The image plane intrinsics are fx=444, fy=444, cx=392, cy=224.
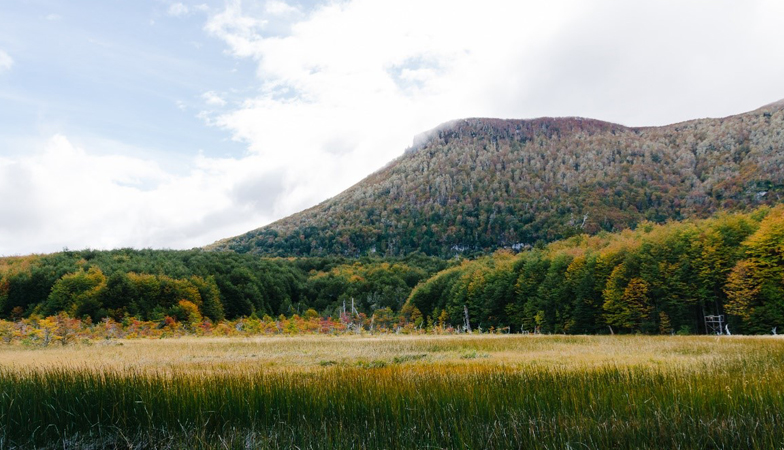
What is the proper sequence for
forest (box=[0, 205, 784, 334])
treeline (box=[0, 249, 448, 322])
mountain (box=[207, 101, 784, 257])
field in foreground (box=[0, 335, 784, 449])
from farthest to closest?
mountain (box=[207, 101, 784, 257])
treeline (box=[0, 249, 448, 322])
forest (box=[0, 205, 784, 334])
field in foreground (box=[0, 335, 784, 449])

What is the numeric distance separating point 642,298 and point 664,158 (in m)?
130

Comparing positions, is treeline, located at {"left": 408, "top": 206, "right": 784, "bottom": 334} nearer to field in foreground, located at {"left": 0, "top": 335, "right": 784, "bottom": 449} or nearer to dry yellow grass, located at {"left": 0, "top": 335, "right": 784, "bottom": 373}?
dry yellow grass, located at {"left": 0, "top": 335, "right": 784, "bottom": 373}

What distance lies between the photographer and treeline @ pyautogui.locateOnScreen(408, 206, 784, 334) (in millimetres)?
38500

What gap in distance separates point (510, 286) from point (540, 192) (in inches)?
3130

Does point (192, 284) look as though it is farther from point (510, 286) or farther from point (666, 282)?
point (666, 282)

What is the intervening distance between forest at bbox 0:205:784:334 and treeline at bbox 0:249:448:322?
0.77ft

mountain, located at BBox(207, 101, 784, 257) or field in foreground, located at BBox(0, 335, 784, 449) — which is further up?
mountain, located at BBox(207, 101, 784, 257)

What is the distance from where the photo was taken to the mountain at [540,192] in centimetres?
11927

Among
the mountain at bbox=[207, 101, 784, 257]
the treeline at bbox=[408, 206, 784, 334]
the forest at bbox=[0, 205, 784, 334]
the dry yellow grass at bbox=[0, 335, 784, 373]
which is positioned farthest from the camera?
the mountain at bbox=[207, 101, 784, 257]

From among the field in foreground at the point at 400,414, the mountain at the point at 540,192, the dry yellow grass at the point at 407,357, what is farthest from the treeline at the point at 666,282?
the mountain at the point at 540,192

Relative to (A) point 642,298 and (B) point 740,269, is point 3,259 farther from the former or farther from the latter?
(B) point 740,269

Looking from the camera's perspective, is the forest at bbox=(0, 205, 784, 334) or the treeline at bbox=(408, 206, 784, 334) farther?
the forest at bbox=(0, 205, 784, 334)

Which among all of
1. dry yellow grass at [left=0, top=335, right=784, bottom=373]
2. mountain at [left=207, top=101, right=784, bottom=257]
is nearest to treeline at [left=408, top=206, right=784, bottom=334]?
dry yellow grass at [left=0, top=335, right=784, bottom=373]

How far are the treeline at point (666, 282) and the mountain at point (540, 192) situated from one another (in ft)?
189
